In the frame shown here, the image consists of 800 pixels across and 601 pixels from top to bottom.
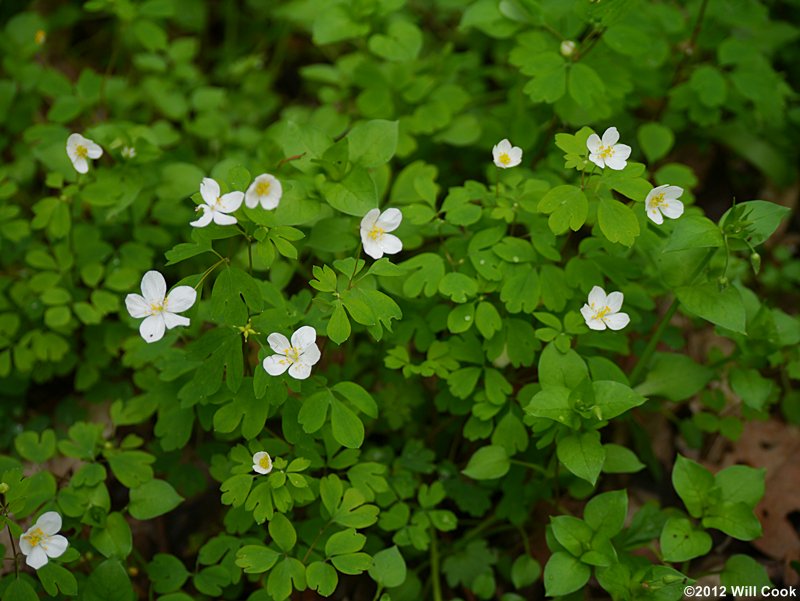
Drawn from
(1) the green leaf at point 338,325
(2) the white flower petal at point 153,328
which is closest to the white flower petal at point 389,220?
(1) the green leaf at point 338,325

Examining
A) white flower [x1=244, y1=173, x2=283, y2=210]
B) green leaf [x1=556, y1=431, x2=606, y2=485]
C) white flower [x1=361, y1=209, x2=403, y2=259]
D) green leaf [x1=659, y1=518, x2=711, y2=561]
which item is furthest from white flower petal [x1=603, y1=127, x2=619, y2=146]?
green leaf [x1=659, y1=518, x2=711, y2=561]

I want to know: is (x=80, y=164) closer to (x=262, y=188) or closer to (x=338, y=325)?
(x=262, y=188)

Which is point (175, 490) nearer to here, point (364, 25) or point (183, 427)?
point (183, 427)

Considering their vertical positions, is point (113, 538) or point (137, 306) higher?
point (137, 306)

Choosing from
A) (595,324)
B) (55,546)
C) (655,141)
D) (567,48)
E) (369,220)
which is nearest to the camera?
(55,546)

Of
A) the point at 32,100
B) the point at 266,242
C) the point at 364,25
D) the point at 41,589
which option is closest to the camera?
the point at 266,242

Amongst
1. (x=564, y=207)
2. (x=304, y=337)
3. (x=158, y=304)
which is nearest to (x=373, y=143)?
(x=564, y=207)

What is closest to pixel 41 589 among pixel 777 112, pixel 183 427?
pixel 183 427
